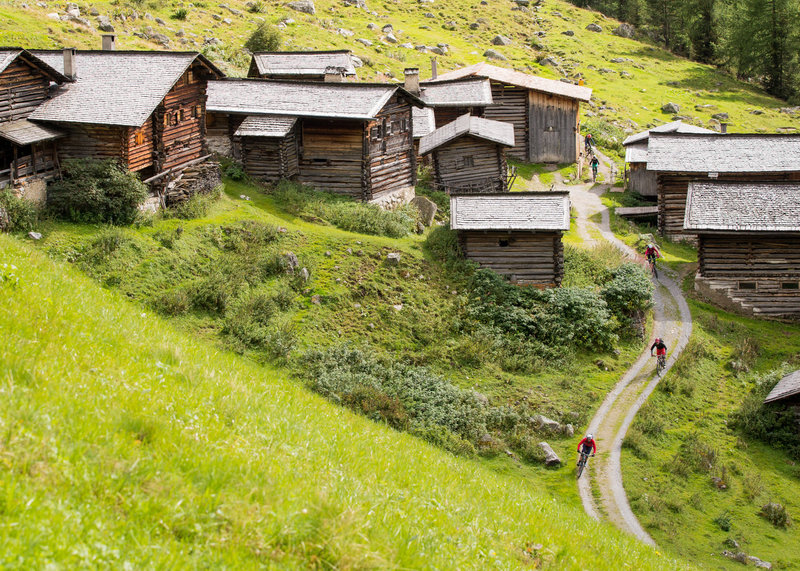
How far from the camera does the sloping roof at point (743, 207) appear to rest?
3597 cm

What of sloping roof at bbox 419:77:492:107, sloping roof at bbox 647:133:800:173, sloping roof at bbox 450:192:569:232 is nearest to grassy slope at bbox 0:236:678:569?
sloping roof at bbox 450:192:569:232

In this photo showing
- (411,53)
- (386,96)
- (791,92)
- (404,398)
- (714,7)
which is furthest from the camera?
(714,7)

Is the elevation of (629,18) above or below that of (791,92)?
above

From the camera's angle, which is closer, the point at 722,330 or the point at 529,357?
the point at 529,357

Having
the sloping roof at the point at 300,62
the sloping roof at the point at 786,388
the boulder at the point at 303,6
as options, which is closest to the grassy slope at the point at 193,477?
the sloping roof at the point at 786,388

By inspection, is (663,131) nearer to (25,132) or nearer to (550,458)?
(550,458)

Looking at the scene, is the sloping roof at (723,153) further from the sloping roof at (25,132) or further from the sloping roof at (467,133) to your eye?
the sloping roof at (25,132)

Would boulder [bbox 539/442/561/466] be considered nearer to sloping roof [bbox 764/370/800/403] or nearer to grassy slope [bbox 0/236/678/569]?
sloping roof [bbox 764/370/800/403]

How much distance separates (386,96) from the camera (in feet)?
126

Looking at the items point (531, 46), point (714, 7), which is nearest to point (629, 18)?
point (714, 7)

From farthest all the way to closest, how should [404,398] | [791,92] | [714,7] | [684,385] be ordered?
[714,7], [791,92], [684,385], [404,398]

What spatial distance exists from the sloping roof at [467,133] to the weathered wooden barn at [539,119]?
8258mm

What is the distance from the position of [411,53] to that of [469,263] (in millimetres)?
47768

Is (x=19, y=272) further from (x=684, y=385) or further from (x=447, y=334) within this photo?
(x=684, y=385)
